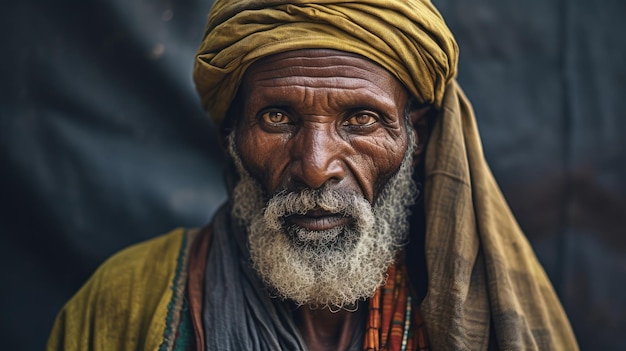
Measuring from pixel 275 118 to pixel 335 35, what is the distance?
0.30m

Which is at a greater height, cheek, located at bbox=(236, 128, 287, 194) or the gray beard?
cheek, located at bbox=(236, 128, 287, 194)

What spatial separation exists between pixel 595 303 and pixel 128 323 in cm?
212

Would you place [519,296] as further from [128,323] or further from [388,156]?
[128,323]

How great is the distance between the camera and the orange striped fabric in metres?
2.21

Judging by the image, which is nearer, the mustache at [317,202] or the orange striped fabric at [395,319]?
the mustache at [317,202]

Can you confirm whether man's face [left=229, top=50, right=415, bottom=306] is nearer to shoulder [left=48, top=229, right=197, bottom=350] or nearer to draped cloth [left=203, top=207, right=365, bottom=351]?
draped cloth [left=203, top=207, right=365, bottom=351]

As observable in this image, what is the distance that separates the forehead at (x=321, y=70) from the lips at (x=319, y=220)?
37 centimetres

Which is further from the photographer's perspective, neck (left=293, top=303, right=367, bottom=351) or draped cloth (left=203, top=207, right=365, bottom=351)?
neck (left=293, top=303, right=367, bottom=351)

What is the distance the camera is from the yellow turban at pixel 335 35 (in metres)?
2.04

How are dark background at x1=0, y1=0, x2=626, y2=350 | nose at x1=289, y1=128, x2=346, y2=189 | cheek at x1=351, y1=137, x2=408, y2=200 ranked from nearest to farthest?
1. nose at x1=289, y1=128, x2=346, y2=189
2. cheek at x1=351, y1=137, x2=408, y2=200
3. dark background at x1=0, y1=0, x2=626, y2=350

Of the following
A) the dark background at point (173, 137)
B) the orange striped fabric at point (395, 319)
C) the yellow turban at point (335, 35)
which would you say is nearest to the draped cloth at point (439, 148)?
the yellow turban at point (335, 35)

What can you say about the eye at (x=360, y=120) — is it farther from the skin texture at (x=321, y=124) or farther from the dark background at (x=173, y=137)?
the dark background at (x=173, y=137)

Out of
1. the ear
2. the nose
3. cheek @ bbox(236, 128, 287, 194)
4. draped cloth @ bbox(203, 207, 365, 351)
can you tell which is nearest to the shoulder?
draped cloth @ bbox(203, 207, 365, 351)

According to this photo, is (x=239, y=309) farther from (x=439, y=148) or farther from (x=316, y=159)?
(x=439, y=148)
